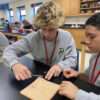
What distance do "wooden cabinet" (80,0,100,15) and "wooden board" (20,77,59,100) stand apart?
4.83m

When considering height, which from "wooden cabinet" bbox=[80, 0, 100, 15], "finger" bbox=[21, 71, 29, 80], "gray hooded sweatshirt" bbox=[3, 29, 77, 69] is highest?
"wooden cabinet" bbox=[80, 0, 100, 15]

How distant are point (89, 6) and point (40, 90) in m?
5.13

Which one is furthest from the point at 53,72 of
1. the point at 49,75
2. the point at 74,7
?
the point at 74,7

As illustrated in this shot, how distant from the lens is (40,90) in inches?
31.2

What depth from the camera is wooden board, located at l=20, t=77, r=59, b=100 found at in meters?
0.74

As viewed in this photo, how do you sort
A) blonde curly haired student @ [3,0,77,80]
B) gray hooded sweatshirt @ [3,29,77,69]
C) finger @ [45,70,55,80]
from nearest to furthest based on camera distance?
finger @ [45,70,55,80] < blonde curly haired student @ [3,0,77,80] < gray hooded sweatshirt @ [3,29,77,69]

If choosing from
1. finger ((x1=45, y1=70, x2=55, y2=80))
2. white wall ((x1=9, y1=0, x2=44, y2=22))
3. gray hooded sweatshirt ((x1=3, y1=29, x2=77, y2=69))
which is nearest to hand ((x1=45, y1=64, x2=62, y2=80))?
finger ((x1=45, y1=70, x2=55, y2=80))

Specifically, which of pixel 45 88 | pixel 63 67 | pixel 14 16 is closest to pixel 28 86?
pixel 45 88

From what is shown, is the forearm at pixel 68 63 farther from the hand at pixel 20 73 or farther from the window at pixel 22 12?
the window at pixel 22 12

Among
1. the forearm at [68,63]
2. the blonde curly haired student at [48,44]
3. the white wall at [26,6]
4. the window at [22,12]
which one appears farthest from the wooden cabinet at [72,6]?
the forearm at [68,63]

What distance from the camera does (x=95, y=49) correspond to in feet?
2.85

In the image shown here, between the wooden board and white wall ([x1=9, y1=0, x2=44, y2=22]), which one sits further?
white wall ([x1=9, y1=0, x2=44, y2=22])

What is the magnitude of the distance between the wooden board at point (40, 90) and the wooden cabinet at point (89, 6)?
4.83 meters

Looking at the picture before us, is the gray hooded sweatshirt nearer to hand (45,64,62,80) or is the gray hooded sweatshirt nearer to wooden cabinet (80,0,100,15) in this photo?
hand (45,64,62,80)
